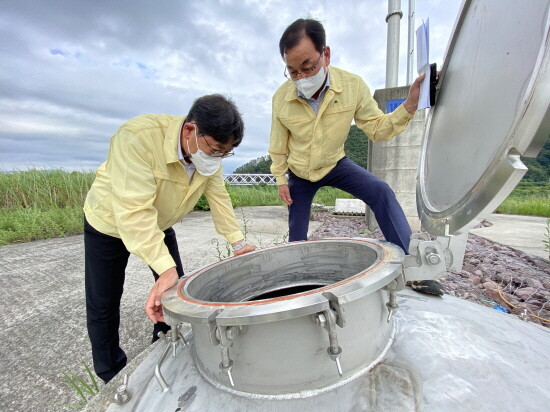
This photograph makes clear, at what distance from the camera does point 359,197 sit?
2.03 meters

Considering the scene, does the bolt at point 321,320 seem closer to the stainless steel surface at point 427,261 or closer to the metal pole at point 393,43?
the stainless steel surface at point 427,261

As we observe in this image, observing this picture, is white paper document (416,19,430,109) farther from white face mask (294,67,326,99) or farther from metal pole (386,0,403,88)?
metal pole (386,0,403,88)

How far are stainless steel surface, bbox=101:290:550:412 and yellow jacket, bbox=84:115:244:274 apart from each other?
456 millimetres

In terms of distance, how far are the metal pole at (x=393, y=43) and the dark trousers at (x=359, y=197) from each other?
3059 mm

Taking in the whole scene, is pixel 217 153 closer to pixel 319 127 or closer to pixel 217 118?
pixel 217 118

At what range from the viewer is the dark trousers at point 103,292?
151 centimetres

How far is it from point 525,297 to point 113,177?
2696 millimetres

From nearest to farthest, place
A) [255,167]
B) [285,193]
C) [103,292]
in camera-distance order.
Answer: [103,292], [285,193], [255,167]

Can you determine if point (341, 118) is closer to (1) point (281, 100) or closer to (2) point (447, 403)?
(1) point (281, 100)

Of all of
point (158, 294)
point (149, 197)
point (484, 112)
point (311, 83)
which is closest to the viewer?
point (484, 112)

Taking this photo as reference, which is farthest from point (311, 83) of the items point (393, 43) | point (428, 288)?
point (393, 43)

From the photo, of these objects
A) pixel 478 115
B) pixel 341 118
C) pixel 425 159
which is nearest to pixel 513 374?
pixel 478 115

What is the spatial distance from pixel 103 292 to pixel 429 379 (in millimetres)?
1511

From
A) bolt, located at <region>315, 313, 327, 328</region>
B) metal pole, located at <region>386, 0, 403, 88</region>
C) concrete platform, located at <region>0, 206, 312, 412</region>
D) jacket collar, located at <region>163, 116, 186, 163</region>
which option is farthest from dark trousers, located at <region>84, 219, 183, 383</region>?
metal pole, located at <region>386, 0, 403, 88</region>
